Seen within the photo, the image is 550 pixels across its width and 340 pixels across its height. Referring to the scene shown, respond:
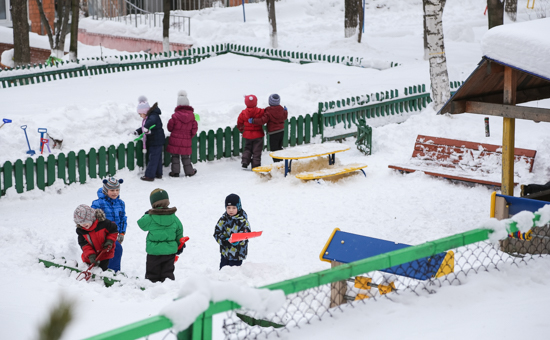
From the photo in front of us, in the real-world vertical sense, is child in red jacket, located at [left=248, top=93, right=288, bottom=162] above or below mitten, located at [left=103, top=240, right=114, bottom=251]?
above

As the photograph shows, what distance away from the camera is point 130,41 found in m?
28.4

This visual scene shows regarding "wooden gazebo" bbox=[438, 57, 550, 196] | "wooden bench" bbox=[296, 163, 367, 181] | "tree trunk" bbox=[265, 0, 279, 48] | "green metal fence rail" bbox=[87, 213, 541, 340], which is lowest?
"wooden bench" bbox=[296, 163, 367, 181]

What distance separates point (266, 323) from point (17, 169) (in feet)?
22.0

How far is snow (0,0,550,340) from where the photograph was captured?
4.43 meters

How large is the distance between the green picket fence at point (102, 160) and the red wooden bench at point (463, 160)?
337cm

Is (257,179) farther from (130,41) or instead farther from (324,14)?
(324,14)

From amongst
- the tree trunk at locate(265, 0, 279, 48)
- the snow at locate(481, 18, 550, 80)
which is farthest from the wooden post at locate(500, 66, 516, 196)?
the tree trunk at locate(265, 0, 279, 48)

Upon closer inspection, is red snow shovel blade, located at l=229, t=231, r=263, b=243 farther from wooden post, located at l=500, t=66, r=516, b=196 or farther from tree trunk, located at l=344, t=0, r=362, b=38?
tree trunk, located at l=344, t=0, r=362, b=38

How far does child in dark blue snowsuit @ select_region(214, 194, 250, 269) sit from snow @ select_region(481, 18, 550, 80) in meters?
3.10

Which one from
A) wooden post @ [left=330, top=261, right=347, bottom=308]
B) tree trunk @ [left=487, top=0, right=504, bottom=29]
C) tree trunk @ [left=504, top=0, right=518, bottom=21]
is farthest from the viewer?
tree trunk @ [left=504, top=0, right=518, bottom=21]

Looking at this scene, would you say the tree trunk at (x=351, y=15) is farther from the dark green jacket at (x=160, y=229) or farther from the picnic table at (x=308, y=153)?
the dark green jacket at (x=160, y=229)

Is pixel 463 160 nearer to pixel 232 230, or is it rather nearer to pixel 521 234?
pixel 521 234

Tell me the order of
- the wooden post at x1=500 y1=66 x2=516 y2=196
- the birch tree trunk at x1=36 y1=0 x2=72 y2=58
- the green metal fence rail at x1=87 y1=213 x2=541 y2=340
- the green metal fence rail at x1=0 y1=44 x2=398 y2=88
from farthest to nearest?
the birch tree trunk at x1=36 y1=0 x2=72 y2=58, the green metal fence rail at x1=0 y1=44 x2=398 y2=88, the wooden post at x1=500 y1=66 x2=516 y2=196, the green metal fence rail at x1=87 y1=213 x2=541 y2=340

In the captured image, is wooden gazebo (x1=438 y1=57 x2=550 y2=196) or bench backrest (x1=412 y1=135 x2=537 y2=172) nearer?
wooden gazebo (x1=438 y1=57 x2=550 y2=196)
